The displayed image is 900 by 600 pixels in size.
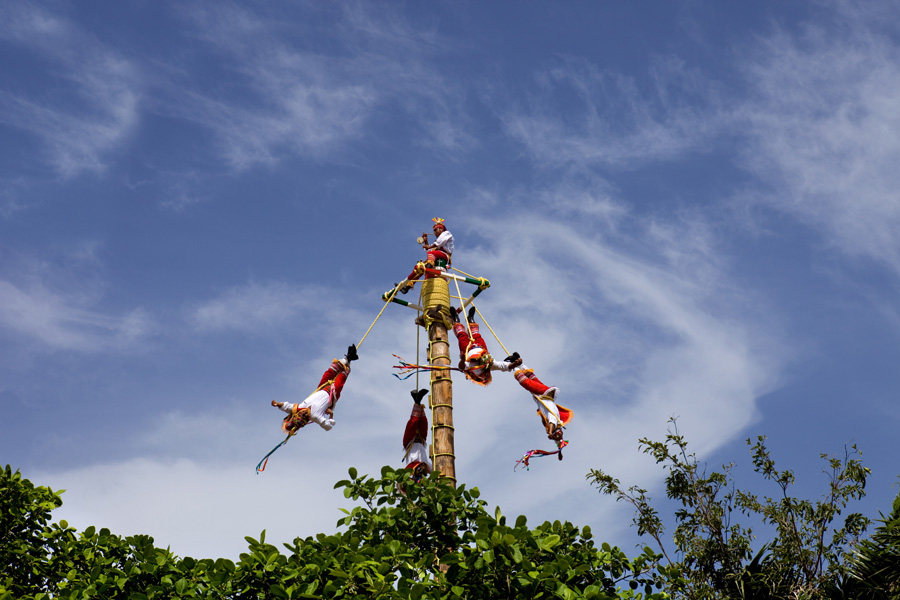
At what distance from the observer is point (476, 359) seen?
1562cm

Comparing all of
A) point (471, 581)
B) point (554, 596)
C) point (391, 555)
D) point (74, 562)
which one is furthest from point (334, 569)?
point (74, 562)

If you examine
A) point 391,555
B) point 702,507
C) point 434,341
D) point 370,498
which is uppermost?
point 434,341

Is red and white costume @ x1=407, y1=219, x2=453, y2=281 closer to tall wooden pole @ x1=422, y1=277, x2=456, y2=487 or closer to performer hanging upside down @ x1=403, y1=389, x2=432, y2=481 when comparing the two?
tall wooden pole @ x1=422, y1=277, x2=456, y2=487

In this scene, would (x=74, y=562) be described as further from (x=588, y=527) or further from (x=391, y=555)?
(x=588, y=527)

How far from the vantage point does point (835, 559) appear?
621 inches

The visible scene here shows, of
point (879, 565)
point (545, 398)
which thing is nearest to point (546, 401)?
point (545, 398)

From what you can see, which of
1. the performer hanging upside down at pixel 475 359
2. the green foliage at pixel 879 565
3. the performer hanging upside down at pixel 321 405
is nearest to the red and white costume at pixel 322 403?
the performer hanging upside down at pixel 321 405

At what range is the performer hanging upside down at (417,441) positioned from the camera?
14.8 m

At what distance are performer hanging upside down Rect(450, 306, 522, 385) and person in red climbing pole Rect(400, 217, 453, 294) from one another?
103 centimetres

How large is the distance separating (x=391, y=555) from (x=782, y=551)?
365 inches

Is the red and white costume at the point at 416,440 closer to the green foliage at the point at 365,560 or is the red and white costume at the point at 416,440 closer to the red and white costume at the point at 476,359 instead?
the red and white costume at the point at 476,359

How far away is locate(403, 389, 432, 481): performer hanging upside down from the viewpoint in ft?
48.5

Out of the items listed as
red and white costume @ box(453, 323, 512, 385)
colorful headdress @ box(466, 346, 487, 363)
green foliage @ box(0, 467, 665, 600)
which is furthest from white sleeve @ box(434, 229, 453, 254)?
green foliage @ box(0, 467, 665, 600)

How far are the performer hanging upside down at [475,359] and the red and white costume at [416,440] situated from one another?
1.26m
